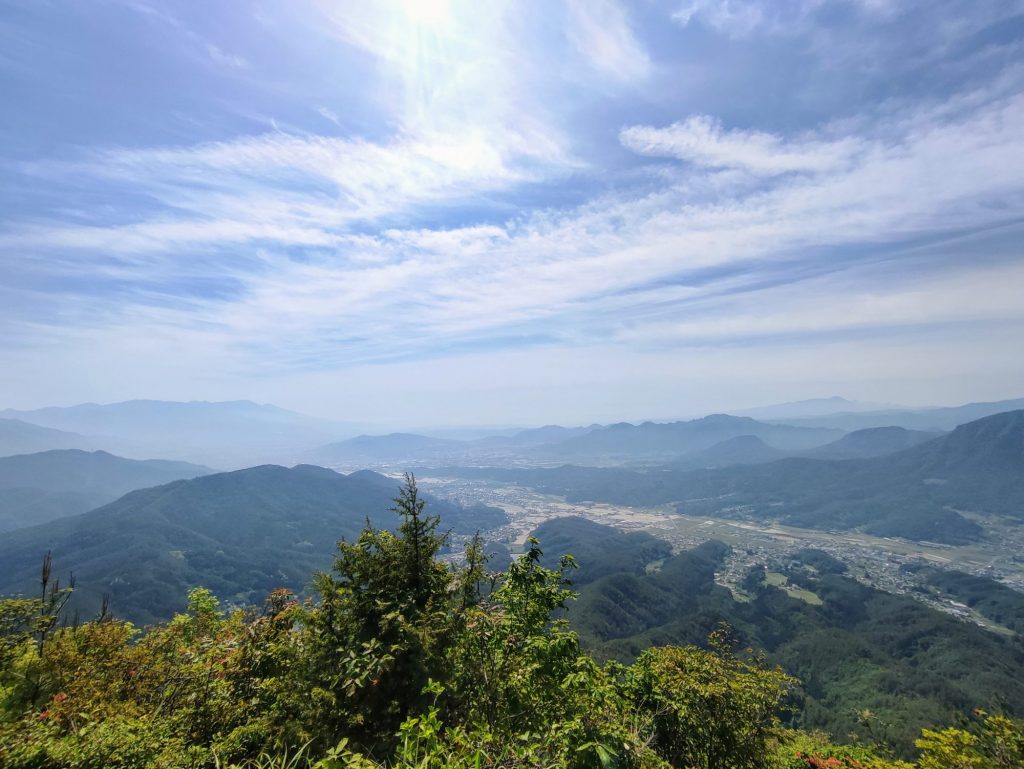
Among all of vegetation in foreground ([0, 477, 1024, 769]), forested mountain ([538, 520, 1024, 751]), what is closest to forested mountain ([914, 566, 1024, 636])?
forested mountain ([538, 520, 1024, 751])

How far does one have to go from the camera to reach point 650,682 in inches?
443

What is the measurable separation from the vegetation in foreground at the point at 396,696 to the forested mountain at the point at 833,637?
62.6 metres

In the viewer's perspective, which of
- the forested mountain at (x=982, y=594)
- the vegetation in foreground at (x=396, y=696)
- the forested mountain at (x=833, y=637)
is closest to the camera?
the vegetation in foreground at (x=396, y=696)

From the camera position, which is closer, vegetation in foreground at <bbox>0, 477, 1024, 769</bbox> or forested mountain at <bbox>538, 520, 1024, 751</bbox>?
vegetation in foreground at <bbox>0, 477, 1024, 769</bbox>

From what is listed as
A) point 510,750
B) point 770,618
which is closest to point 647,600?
point 770,618

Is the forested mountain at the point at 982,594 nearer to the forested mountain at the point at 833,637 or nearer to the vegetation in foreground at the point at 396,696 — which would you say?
the forested mountain at the point at 833,637

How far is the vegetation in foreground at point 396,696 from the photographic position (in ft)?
17.4

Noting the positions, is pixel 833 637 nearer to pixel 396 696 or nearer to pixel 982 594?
pixel 982 594

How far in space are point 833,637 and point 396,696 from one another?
144m

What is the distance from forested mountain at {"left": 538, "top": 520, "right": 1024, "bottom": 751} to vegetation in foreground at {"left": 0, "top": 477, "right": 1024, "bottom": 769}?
62563 millimetres

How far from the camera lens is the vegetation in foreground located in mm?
5316

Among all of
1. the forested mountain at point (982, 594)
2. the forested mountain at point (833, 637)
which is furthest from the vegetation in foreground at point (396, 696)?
the forested mountain at point (982, 594)

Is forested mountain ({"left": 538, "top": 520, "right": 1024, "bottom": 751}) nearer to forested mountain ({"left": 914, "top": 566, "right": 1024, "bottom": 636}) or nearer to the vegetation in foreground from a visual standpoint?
forested mountain ({"left": 914, "top": 566, "right": 1024, "bottom": 636})

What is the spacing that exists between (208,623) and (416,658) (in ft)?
53.3
